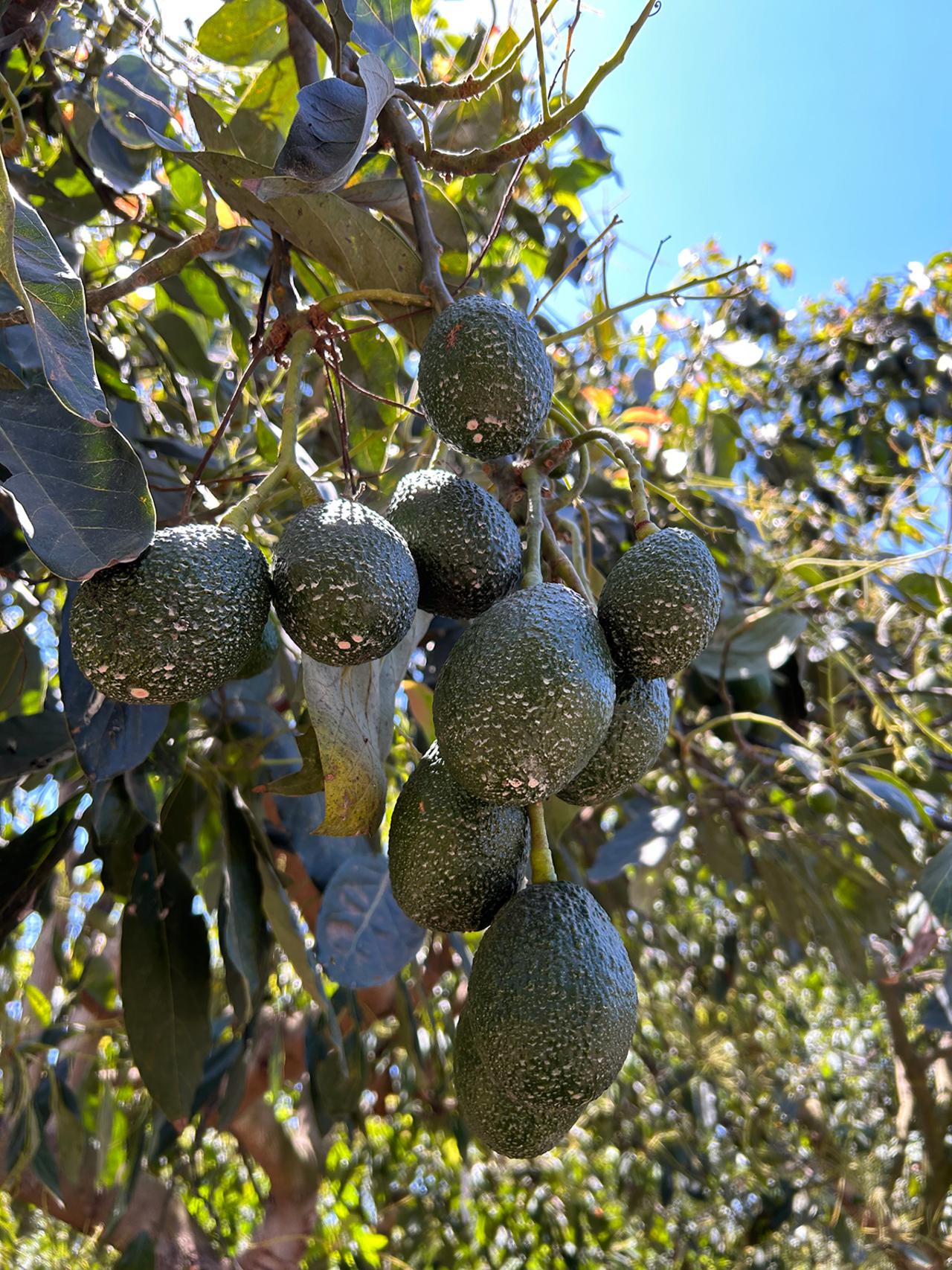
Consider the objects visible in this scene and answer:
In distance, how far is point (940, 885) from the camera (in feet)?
5.51

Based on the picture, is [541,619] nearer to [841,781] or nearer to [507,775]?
[507,775]

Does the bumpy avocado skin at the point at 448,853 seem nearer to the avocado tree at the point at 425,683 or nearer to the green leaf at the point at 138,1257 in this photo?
the avocado tree at the point at 425,683

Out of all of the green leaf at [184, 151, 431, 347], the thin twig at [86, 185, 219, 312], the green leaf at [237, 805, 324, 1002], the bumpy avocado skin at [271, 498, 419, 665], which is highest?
the green leaf at [184, 151, 431, 347]

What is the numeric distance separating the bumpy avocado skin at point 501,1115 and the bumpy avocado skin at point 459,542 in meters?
0.39

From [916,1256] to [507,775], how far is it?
3364 mm

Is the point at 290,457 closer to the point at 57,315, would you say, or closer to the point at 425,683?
the point at 57,315

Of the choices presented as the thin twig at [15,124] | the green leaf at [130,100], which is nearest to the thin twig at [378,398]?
the thin twig at [15,124]

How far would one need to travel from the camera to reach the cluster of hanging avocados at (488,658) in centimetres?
78

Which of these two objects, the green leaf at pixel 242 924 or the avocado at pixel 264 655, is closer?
the avocado at pixel 264 655

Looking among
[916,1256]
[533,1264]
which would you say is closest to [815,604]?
[916,1256]

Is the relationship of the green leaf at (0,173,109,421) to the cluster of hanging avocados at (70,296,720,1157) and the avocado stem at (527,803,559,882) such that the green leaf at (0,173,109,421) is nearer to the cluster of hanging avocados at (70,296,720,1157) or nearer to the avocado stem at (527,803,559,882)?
the cluster of hanging avocados at (70,296,720,1157)

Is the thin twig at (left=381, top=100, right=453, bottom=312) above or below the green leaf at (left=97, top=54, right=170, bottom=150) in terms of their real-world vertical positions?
below

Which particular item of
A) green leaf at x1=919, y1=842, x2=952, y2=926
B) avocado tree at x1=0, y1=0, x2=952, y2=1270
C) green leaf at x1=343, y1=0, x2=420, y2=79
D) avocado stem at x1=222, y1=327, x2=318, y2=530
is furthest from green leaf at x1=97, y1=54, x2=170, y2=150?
green leaf at x1=919, y1=842, x2=952, y2=926

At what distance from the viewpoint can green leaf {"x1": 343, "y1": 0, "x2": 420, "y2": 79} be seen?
1.08 m
